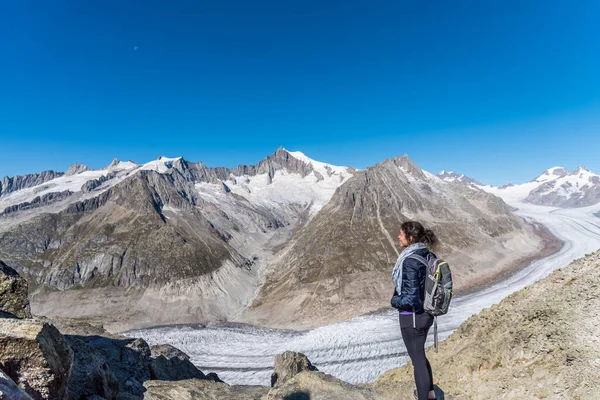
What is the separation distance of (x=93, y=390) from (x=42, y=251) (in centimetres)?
15195

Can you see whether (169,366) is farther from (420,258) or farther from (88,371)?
(420,258)

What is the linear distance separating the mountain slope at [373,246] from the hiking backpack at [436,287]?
8490 cm

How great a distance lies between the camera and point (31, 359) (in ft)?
24.3

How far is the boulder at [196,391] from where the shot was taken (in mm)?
14578

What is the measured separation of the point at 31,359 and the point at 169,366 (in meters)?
18.7

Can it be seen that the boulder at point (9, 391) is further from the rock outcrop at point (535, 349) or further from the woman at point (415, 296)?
the rock outcrop at point (535, 349)

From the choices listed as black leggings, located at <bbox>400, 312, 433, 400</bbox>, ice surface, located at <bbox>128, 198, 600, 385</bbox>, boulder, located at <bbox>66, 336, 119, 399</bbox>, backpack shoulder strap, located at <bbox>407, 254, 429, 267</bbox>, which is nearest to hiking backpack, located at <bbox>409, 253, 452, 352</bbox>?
backpack shoulder strap, located at <bbox>407, 254, 429, 267</bbox>

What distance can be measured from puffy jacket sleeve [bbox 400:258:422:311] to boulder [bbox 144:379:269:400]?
1196 centimetres

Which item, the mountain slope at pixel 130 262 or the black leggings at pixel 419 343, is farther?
the mountain slope at pixel 130 262

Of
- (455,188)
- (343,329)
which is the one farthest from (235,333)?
(455,188)

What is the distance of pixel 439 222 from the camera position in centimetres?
Answer: 15225

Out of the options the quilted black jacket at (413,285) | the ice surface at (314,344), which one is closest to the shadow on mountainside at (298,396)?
the quilted black jacket at (413,285)

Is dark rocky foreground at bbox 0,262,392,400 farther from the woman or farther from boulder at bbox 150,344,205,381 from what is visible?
the woman

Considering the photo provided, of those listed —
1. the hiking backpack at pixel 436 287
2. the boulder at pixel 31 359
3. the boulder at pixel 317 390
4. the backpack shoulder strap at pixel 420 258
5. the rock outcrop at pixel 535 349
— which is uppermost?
the backpack shoulder strap at pixel 420 258
